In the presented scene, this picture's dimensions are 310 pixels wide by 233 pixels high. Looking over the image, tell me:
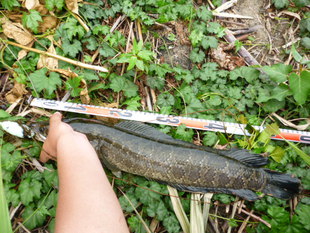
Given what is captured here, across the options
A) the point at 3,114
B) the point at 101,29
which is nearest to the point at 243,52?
the point at 101,29

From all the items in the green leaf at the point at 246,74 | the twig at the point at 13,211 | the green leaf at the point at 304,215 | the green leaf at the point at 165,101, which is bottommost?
the twig at the point at 13,211

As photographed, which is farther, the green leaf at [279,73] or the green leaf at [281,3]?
the green leaf at [281,3]

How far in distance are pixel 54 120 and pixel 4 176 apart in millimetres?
984

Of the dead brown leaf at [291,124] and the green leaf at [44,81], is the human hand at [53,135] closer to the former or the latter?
Result: the green leaf at [44,81]

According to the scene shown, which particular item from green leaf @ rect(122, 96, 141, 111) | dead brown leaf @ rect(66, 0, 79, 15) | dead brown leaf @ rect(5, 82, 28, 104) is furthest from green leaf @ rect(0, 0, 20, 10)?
green leaf @ rect(122, 96, 141, 111)

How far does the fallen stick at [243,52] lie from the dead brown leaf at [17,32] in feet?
10.3

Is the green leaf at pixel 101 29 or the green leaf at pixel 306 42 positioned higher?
the green leaf at pixel 101 29

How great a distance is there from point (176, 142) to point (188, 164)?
0.34m

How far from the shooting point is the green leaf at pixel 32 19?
3.67 metres

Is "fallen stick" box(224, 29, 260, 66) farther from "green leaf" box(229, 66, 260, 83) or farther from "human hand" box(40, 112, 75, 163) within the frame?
"human hand" box(40, 112, 75, 163)

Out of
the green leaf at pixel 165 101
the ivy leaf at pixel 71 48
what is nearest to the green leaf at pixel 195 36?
the green leaf at pixel 165 101

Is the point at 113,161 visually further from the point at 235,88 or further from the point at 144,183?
the point at 235,88

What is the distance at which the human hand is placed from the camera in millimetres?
3203

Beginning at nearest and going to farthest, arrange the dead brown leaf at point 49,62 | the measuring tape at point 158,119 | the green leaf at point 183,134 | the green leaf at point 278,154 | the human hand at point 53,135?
1. the human hand at point 53,135
2. the green leaf at point 278,154
3. the green leaf at point 183,134
4. the measuring tape at point 158,119
5. the dead brown leaf at point 49,62
